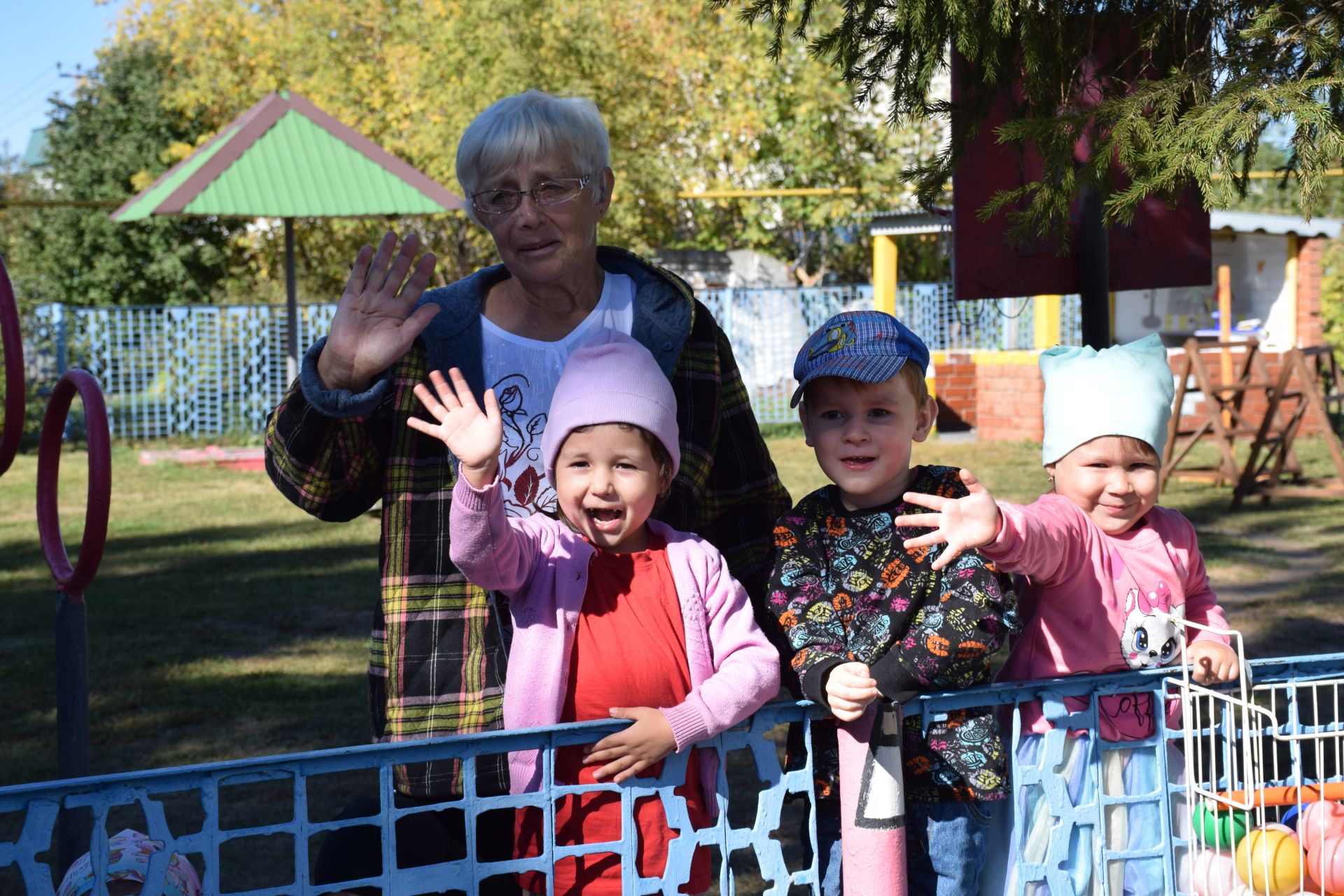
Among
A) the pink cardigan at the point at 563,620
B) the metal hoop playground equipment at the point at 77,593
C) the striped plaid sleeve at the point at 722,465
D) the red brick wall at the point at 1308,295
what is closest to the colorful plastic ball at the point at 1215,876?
the pink cardigan at the point at 563,620

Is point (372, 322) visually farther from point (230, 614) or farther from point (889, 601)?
point (230, 614)

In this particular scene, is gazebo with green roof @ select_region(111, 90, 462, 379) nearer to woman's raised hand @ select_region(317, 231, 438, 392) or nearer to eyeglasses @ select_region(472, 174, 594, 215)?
eyeglasses @ select_region(472, 174, 594, 215)

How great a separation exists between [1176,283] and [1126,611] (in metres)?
1.50

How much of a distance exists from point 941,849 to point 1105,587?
0.57 m

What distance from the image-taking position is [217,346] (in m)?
16.8

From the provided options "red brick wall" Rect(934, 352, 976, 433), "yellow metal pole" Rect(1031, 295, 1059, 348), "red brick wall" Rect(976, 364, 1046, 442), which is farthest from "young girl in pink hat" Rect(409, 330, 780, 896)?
"red brick wall" Rect(934, 352, 976, 433)

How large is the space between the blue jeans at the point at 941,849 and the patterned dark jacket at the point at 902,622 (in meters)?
0.04

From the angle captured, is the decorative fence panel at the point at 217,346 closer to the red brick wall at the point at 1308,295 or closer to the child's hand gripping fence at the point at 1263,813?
the red brick wall at the point at 1308,295

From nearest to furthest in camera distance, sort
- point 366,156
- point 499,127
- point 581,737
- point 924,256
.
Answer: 1. point 581,737
2. point 499,127
3. point 366,156
4. point 924,256

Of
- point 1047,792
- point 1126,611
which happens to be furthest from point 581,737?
point 1126,611

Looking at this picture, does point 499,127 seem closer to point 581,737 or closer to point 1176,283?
point 581,737

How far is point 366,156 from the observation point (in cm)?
1195

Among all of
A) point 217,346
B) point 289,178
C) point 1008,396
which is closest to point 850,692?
point 289,178

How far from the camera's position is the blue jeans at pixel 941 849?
2.32m
